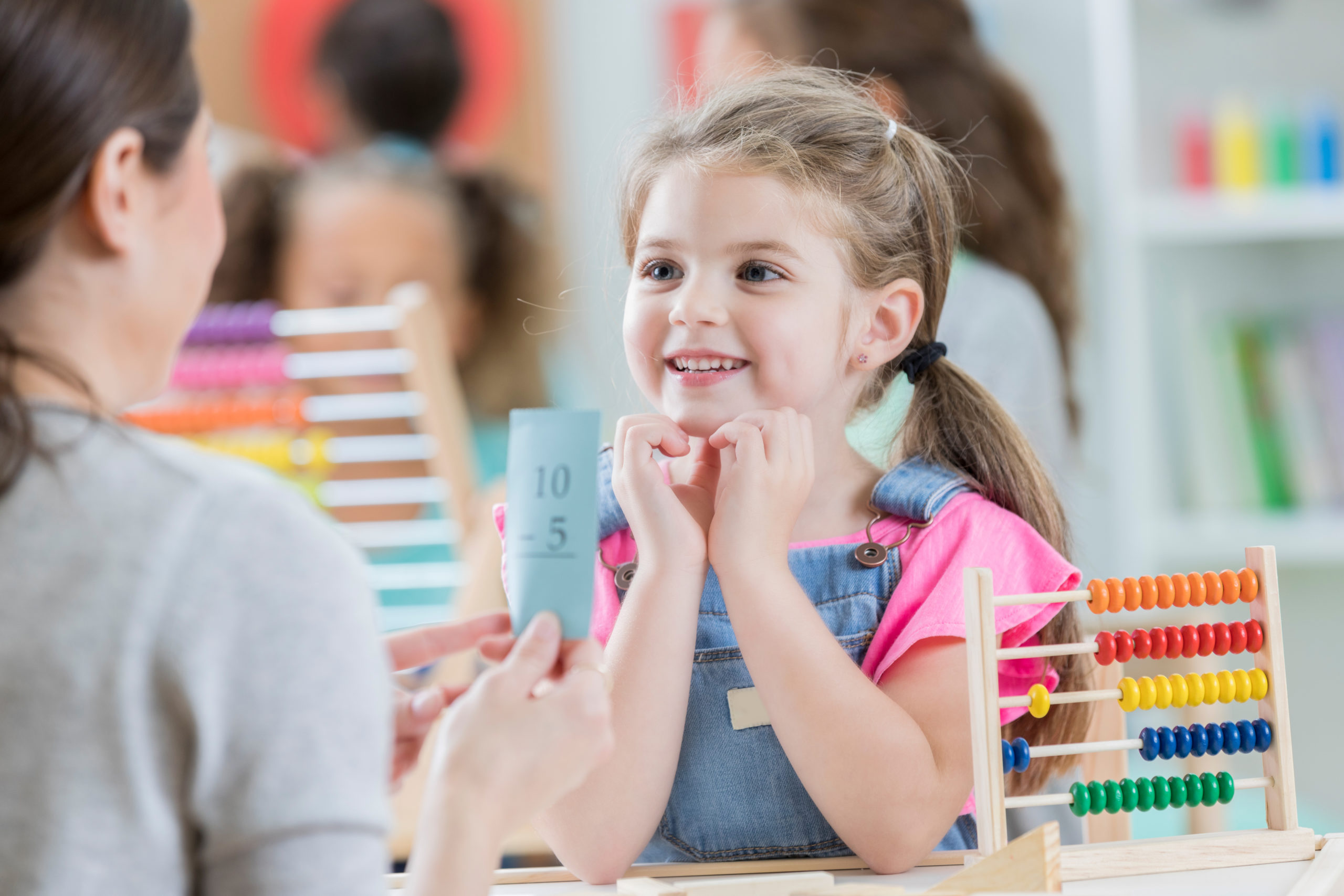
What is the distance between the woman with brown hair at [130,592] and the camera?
534mm

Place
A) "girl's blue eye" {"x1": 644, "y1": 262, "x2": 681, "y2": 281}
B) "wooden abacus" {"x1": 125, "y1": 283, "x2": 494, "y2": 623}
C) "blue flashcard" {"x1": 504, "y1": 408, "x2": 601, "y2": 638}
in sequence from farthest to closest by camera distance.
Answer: "wooden abacus" {"x1": 125, "y1": 283, "x2": 494, "y2": 623} < "girl's blue eye" {"x1": 644, "y1": 262, "x2": 681, "y2": 281} < "blue flashcard" {"x1": 504, "y1": 408, "x2": 601, "y2": 638}

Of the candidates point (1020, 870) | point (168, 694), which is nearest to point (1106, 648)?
point (1020, 870)

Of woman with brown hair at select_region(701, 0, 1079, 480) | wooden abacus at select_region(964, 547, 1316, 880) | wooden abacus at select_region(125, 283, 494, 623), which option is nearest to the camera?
wooden abacus at select_region(964, 547, 1316, 880)

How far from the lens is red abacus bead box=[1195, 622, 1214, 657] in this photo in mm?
930

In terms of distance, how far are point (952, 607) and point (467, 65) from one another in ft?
7.43

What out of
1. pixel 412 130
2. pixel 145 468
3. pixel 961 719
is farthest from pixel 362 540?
pixel 145 468

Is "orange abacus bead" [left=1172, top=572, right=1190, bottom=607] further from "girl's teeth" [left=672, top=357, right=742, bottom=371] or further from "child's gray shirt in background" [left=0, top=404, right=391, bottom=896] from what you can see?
"child's gray shirt in background" [left=0, top=404, right=391, bottom=896]

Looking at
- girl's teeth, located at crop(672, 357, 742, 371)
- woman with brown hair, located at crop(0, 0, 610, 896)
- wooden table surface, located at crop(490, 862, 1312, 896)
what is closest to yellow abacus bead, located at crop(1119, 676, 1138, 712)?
wooden table surface, located at crop(490, 862, 1312, 896)

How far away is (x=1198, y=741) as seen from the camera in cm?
94

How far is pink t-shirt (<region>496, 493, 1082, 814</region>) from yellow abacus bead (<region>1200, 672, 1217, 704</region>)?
105mm

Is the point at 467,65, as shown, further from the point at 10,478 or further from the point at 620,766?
the point at 10,478

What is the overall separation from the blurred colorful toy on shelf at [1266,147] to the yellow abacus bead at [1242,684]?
168 cm

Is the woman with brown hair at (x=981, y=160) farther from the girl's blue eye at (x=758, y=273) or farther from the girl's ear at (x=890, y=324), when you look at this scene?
the girl's blue eye at (x=758, y=273)

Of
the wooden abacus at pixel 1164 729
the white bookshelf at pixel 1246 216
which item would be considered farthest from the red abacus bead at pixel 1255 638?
the white bookshelf at pixel 1246 216
